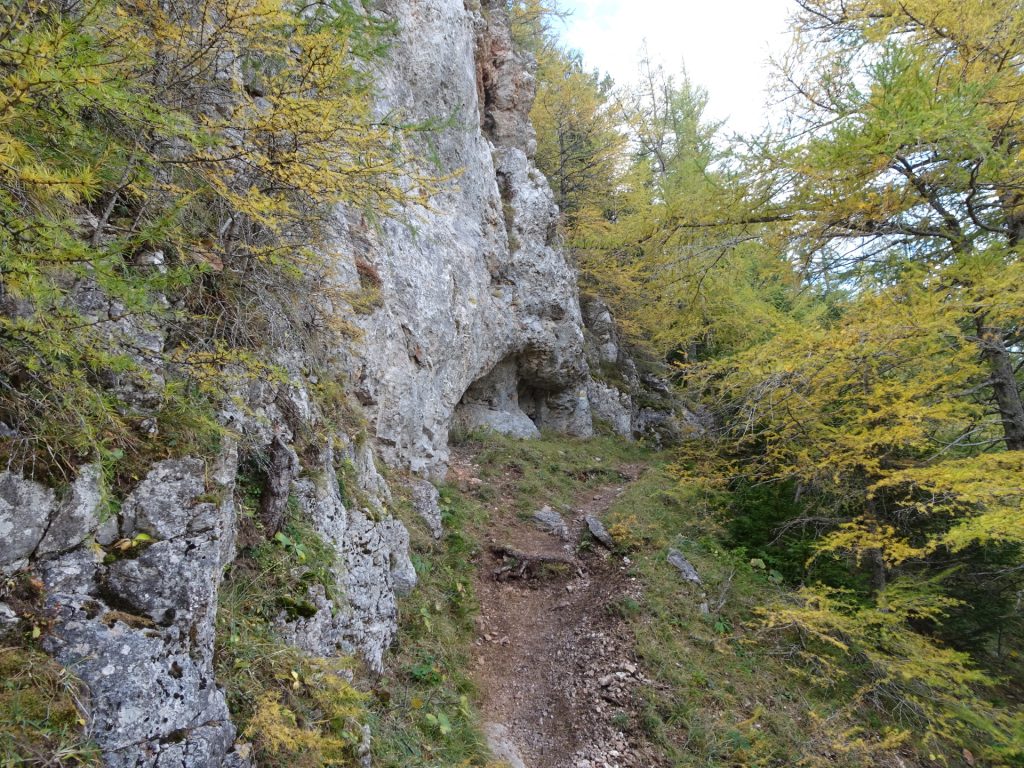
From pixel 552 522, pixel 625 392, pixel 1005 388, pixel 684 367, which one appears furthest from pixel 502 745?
pixel 625 392

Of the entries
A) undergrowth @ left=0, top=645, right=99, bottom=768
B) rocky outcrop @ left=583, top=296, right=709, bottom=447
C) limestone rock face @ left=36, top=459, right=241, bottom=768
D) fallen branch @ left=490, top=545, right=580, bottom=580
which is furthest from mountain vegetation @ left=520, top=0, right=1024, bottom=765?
rocky outcrop @ left=583, top=296, right=709, bottom=447

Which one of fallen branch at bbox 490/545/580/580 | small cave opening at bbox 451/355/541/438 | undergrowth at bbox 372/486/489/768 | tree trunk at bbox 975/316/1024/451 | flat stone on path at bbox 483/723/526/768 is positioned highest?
small cave opening at bbox 451/355/541/438

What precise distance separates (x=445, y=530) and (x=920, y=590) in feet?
20.5

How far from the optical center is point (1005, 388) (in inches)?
212

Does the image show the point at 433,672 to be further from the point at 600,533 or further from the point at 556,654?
the point at 600,533

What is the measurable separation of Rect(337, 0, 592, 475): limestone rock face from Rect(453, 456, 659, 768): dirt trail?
2.50 meters

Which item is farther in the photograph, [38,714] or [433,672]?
[433,672]

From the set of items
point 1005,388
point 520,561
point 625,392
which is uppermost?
point 625,392

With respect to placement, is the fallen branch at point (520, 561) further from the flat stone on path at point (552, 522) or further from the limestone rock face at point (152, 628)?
the limestone rock face at point (152, 628)

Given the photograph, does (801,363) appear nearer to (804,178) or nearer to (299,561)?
(804,178)

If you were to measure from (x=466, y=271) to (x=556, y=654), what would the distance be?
7.48 m

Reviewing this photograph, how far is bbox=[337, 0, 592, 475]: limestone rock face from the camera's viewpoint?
7641 mm

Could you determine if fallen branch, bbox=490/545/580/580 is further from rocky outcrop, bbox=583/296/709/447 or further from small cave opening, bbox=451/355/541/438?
rocky outcrop, bbox=583/296/709/447

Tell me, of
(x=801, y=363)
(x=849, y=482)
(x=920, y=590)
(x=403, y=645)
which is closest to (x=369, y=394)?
(x=403, y=645)
